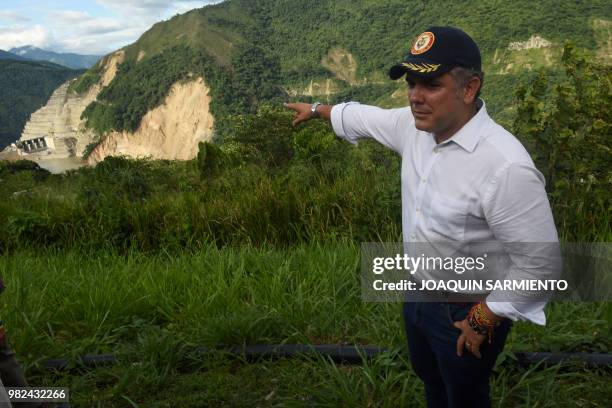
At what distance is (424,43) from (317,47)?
137 meters

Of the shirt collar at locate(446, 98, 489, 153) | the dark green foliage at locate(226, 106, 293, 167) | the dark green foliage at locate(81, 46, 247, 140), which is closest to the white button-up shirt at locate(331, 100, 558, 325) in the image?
the shirt collar at locate(446, 98, 489, 153)

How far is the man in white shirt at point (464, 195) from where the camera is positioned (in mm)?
1553

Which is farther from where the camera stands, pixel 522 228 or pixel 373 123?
pixel 373 123

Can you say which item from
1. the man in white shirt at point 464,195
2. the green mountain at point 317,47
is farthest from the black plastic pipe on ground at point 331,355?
the green mountain at point 317,47

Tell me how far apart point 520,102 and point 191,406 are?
12.0ft

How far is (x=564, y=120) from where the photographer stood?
4.07 meters

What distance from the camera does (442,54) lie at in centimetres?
165

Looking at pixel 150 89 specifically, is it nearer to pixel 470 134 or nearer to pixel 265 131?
pixel 265 131

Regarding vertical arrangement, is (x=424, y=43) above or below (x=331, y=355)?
above

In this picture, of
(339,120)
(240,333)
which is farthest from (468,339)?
(240,333)

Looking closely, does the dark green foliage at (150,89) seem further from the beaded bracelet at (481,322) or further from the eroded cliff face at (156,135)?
the beaded bracelet at (481,322)

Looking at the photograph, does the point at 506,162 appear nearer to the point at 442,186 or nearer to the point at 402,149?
the point at 442,186

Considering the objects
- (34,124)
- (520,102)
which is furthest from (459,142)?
(34,124)

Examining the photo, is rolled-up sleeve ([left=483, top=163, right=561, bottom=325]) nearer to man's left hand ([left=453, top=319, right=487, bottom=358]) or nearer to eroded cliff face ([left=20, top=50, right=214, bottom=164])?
man's left hand ([left=453, top=319, right=487, bottom=358])
